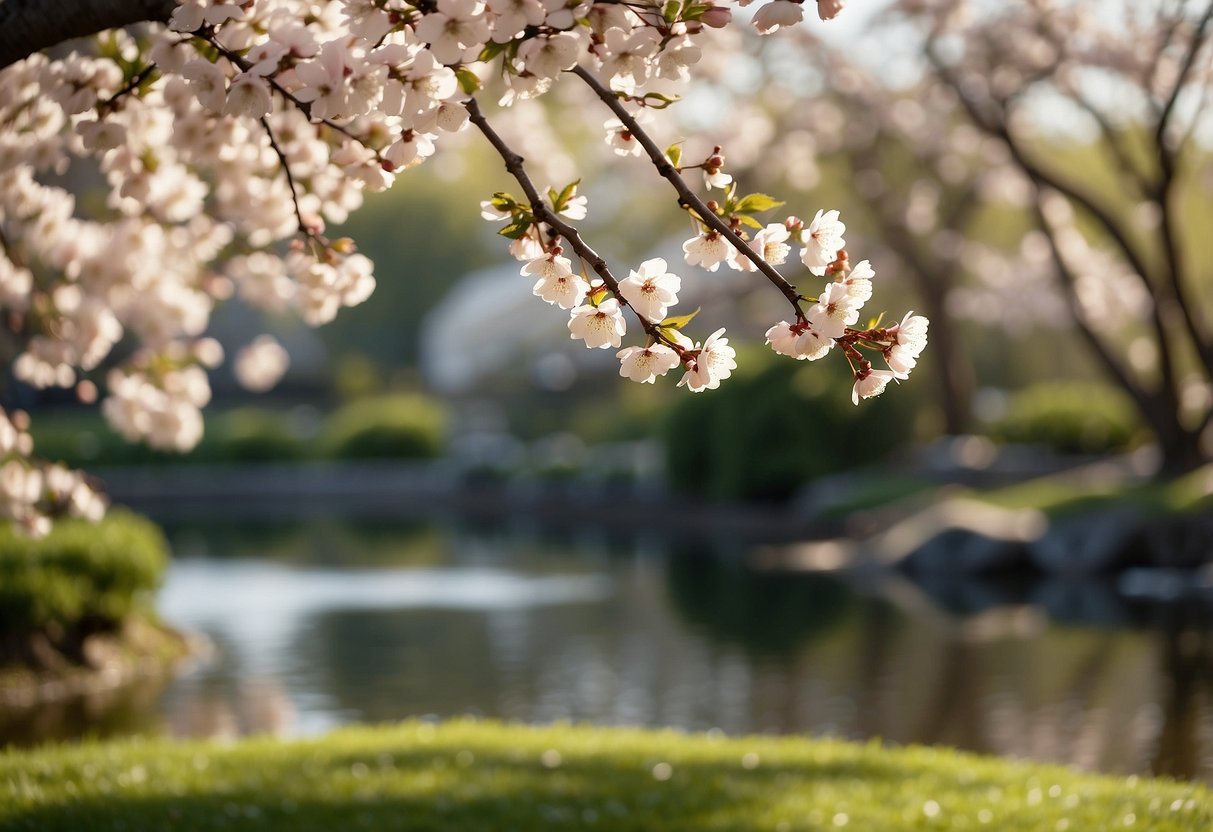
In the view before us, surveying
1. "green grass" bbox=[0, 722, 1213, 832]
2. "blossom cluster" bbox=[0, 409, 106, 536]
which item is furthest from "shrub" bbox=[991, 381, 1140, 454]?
"blossom cluster" bbox=[0, 409, 106, 536]

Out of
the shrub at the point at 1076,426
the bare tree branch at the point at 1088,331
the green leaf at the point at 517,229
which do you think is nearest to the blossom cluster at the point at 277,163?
the green leaf at the point at 517,229

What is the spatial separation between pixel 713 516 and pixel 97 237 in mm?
16572

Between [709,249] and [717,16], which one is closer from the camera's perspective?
[717,16]

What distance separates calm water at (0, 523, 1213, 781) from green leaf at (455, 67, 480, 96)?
513 cm

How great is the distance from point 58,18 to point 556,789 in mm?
3134

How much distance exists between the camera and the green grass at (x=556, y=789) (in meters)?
5.07

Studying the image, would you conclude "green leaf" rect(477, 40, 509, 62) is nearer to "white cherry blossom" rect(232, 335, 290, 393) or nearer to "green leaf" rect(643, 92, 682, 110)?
"green leaf" rect(643, 92, 682, 110)

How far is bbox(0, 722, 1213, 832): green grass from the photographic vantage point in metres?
5.07

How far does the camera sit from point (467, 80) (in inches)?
133

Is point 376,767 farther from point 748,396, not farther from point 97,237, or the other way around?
point 748,396

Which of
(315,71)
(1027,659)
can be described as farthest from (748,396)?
(315,71)

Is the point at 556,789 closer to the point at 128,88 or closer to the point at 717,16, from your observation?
the point at 128,88

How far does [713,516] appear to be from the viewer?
2184 centimetres

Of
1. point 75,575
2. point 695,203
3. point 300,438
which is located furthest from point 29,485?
point 300,438
